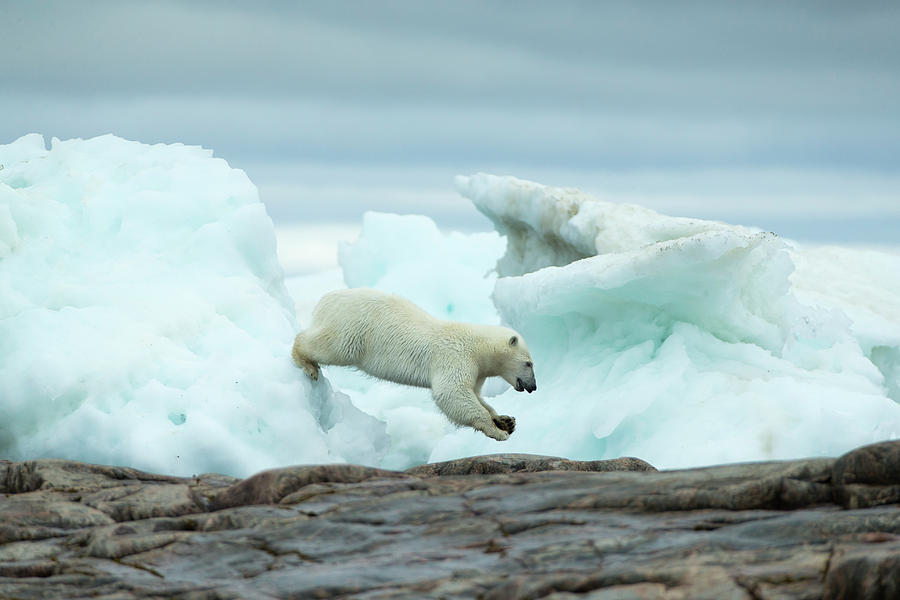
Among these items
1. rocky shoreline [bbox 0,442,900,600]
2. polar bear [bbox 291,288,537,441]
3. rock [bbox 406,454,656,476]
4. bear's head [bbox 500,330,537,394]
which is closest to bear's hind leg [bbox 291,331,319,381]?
polar bear [bbox 291,288,537,441]

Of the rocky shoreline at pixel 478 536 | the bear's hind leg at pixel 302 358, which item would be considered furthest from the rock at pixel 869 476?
the bear's hind leg at pixel 302 358

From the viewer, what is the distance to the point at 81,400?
36.3 feet

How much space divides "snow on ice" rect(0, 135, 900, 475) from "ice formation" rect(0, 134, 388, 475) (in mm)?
25

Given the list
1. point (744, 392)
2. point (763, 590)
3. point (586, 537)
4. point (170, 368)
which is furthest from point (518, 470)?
point (744, 392)

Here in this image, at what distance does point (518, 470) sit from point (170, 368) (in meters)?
5.11

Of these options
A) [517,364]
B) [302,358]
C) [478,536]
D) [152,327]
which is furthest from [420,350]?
[478,536]

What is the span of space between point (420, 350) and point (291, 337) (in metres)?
2.48

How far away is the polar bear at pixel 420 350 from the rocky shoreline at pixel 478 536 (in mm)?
3842

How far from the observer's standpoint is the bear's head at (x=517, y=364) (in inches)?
445

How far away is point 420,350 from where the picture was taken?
1106 centimetres

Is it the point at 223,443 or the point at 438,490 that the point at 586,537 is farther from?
the point at 223,443

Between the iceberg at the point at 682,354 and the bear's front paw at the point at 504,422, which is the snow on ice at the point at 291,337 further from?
the bear's front paw at the point at 504,422

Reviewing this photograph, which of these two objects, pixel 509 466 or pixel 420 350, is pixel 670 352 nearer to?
pixel 420 350

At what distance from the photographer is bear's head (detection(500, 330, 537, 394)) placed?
1131 cm
